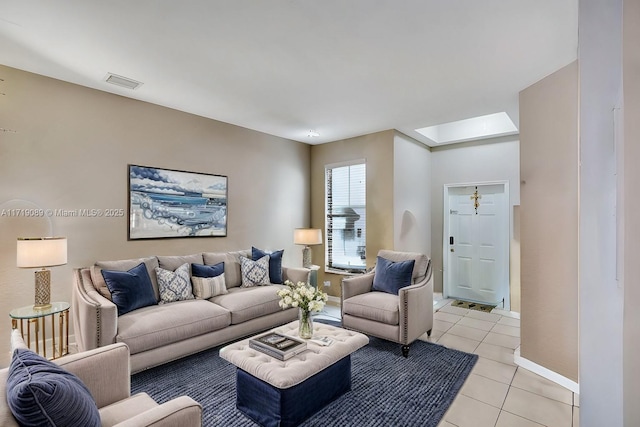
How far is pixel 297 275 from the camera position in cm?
416

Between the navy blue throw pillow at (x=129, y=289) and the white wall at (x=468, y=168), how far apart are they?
4435mm

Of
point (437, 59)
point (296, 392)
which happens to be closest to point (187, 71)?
point (437, 59)

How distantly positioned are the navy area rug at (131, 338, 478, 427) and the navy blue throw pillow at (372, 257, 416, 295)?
64cm

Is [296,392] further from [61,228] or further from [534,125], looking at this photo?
[534,125]

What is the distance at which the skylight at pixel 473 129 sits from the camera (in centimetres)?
468

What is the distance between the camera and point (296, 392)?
6.79ft

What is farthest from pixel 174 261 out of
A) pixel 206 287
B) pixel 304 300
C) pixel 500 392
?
pixel 500 392

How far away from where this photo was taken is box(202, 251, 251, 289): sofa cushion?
3870mm

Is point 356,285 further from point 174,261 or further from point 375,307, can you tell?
point 174,261

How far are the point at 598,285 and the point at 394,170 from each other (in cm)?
323

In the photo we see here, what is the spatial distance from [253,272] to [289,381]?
2.19m

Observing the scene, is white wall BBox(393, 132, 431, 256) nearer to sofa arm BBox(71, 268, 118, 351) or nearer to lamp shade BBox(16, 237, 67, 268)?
sofa arm BBox(71, 268, 118, 351)

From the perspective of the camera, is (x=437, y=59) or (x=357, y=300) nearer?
(x=437, y=59)

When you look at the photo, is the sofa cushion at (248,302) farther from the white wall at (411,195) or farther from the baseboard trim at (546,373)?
the baseboard trim at (546,373)
